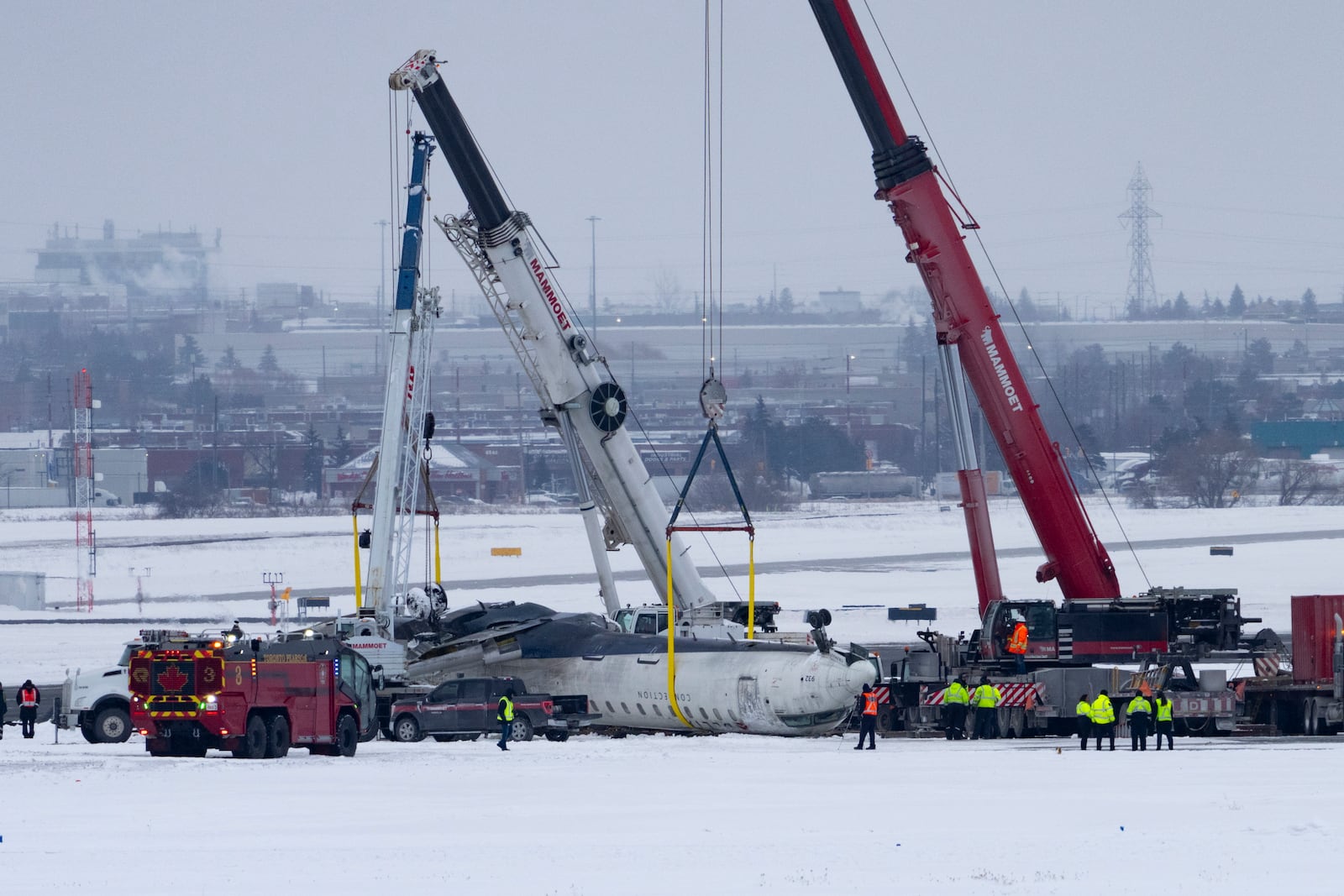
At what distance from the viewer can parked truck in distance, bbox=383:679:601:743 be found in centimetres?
3431

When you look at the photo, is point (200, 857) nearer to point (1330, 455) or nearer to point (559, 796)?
point (559, 796)

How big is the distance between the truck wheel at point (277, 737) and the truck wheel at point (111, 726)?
231 inches

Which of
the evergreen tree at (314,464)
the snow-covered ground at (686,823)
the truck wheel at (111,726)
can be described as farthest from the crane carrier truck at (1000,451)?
the evergreen tree at (314,464)

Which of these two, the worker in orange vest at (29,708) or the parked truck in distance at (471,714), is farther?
the worker in orange vest at (29,708)

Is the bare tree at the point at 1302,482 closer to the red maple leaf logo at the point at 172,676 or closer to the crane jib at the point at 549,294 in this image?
the crane jib at the point at 549,294

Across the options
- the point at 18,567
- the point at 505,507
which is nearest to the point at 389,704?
the point at 18,567

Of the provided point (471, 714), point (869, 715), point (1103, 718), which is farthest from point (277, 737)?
point (1103, 718)

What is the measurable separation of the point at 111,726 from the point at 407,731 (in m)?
5.07

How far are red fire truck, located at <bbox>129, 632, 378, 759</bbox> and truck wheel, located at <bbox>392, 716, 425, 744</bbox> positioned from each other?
4.21 m

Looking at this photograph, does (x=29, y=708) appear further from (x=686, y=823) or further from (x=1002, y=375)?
(x=686, y=823)

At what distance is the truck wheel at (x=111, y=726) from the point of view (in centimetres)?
3438

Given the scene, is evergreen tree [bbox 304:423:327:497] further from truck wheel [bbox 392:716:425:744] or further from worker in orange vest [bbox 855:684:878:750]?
worker in orange vest [bbox 855:684:878:750]

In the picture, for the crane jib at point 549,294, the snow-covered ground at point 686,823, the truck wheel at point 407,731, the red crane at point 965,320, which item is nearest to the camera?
the snow-covered ground at point 686,823

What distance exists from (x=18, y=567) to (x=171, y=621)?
30074 mm
